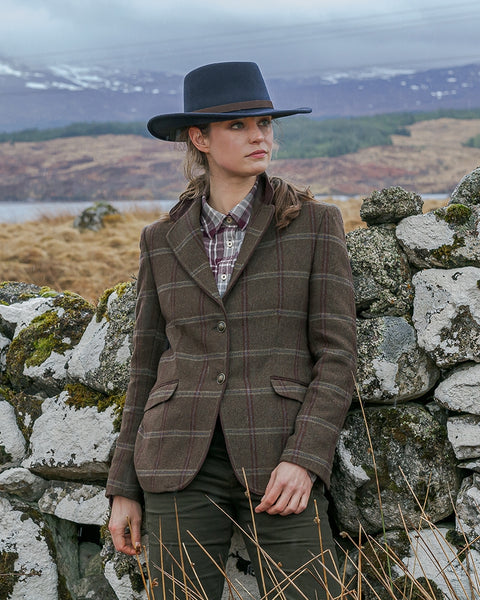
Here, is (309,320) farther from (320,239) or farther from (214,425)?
(214,425)

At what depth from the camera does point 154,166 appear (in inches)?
3206

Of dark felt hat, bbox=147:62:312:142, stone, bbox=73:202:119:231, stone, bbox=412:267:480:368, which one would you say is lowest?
stone, bbox=73:202:119:231

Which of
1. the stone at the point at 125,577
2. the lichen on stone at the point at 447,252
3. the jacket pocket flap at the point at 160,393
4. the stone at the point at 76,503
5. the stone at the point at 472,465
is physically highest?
the lichen on stone at the point at 447,252

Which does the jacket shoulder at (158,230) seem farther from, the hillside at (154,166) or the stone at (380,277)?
the hillside at (154,166)

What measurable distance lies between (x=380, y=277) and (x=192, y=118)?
858 mm

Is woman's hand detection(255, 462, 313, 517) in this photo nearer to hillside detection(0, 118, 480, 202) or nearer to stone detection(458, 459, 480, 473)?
stone detection(458, 459, 480, 473)

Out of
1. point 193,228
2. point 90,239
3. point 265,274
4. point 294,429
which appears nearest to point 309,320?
point 265,274

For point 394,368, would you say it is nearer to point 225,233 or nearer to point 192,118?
point 225,233

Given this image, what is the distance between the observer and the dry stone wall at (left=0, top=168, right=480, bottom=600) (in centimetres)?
225

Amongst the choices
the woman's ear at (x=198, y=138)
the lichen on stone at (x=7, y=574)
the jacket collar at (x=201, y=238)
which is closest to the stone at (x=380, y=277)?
the jacket collar at (x=201, y=238)

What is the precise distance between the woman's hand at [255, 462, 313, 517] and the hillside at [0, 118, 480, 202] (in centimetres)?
5784

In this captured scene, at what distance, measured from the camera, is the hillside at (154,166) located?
66688 millimetres

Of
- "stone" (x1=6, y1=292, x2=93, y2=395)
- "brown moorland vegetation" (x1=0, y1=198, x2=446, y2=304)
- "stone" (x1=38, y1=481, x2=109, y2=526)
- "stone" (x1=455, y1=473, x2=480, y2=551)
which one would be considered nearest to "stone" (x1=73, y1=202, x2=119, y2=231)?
"brown moorland vegetation" (x1=0, y1=198, x2=446, y2=304)

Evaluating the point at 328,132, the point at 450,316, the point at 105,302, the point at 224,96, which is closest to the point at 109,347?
the point at 105,302
